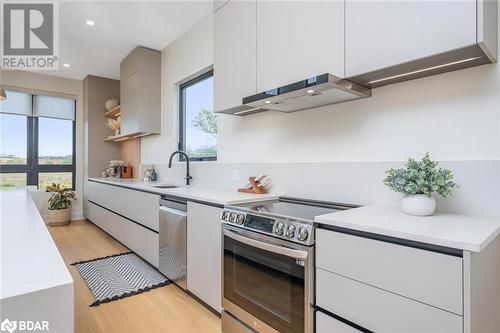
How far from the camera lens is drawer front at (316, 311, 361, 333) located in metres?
1.17

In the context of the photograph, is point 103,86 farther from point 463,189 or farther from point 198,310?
point 463,189

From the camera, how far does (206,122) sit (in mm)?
3320

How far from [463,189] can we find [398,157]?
0.35 meters

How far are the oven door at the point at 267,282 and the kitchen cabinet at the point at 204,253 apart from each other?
0.14 m

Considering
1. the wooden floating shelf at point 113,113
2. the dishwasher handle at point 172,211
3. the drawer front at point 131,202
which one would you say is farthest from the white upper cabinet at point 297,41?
the wooden floating shelf at point 113,113

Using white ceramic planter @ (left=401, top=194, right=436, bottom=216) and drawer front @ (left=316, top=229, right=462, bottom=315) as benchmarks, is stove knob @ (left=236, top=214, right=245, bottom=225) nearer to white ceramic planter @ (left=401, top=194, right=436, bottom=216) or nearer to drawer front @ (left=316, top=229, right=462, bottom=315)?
drawer front @ (left=316, top=229, right=462, bottom=315)

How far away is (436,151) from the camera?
57.1 inches

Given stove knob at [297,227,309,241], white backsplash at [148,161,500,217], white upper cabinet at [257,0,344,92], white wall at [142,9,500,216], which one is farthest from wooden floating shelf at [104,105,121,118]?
stove knob at [297,227,309,241]

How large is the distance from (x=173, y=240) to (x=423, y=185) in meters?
1.93

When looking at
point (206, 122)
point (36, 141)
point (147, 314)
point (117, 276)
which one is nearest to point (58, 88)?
point (36, 141)

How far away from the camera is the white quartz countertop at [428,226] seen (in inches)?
35.6

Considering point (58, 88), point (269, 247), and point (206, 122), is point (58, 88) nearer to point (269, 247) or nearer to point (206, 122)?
point (206, 122)

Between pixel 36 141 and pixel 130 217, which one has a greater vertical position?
pixel 36 141

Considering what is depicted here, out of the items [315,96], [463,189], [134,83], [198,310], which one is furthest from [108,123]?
[463,189]
